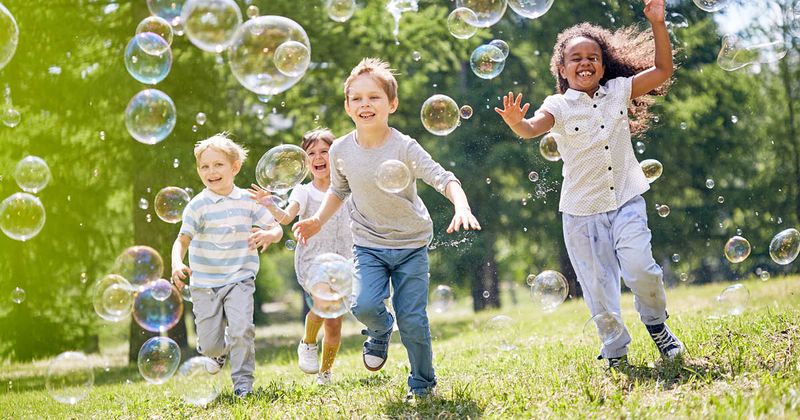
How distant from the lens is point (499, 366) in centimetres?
538

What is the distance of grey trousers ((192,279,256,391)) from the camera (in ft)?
15.8

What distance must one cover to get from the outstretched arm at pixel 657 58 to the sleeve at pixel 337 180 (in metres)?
1.78

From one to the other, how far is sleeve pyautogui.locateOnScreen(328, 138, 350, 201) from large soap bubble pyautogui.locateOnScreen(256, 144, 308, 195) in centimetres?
69

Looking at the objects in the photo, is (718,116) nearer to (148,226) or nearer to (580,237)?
(148,226)

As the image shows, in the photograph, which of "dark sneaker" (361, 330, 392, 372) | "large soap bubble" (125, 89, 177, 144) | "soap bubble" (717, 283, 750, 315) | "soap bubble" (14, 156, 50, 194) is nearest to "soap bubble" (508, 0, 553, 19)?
"soap bubble" (717, 283, 750, 315)

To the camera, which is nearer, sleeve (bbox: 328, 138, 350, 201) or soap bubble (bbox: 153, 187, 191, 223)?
sleeve (bbox: 328, 138, 350, 201)

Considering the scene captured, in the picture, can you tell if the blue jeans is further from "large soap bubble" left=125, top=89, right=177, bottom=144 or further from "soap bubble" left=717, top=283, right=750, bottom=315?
"soap bubble" left=717, top=283, right=750, bottom=315

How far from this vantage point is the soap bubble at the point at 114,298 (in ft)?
19.1

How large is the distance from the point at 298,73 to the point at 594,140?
221cm

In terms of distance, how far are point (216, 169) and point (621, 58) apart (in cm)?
263

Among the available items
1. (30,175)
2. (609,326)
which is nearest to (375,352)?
(609,326)

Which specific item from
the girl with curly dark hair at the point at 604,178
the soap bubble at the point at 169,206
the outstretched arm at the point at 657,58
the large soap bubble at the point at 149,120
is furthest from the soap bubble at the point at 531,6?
the soap bubble at the point at 169,206

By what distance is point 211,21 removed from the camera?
5.82 meters

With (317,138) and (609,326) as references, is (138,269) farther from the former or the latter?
(609,326)
